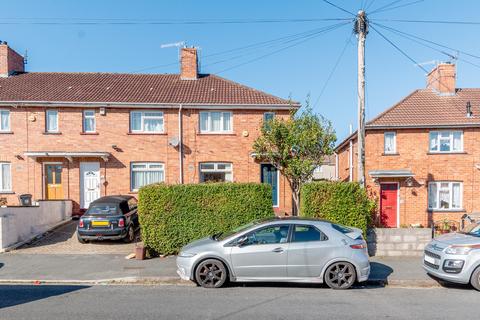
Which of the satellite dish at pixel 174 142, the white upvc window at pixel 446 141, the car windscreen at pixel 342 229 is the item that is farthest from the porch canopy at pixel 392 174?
the satellite dish at pixel 174 142

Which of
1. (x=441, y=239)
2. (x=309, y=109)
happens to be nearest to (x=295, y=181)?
(x=309, y=109)

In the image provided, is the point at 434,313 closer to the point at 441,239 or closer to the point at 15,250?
the point at 441,239

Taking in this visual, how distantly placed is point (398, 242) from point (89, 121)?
47.2 ft

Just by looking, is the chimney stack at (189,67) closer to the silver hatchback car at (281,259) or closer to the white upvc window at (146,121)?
the white upvc window at (146,121)

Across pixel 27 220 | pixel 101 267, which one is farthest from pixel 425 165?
pixel 27 220

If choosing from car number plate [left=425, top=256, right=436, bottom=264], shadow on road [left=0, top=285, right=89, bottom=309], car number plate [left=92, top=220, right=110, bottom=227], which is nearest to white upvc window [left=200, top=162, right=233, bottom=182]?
car number plate [left=92, top=220, right=110, bottom=227]

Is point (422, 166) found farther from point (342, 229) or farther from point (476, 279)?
point (342, 229)

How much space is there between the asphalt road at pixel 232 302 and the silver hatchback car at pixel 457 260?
319 mm

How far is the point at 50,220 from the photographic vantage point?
13680mm

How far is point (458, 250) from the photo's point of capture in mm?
7016

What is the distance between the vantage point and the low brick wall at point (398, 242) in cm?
966

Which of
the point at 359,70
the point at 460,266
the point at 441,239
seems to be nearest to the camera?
the point at 460,266

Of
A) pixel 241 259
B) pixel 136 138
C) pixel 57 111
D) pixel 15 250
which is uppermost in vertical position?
pixel 57 111

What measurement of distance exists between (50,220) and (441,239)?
13943 mm
